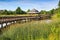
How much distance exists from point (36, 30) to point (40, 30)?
8.2 inches

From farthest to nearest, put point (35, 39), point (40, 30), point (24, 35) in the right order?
1. point (40, 30)
2. point (24, 35)
3. point (35, 39)

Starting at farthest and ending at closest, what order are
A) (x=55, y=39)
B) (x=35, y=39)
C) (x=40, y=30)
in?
(x=40, y=30) → (x=35, y=39) → (x=55, y=39)

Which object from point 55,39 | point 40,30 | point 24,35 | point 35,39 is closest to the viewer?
point 55,39

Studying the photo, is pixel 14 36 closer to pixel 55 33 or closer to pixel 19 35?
pixel 19 35

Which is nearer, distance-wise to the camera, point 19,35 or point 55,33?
point 55,33

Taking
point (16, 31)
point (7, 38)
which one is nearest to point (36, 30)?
point (16, 31)

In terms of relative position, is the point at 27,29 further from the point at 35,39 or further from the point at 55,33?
the point at 55,33

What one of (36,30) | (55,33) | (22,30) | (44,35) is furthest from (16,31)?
(55,33)

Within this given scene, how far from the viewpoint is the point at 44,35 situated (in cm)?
948

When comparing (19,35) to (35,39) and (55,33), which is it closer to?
(35,39)

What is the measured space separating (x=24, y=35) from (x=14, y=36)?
0.43m

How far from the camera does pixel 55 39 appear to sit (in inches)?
318

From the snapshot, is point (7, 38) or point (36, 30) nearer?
point (7, 38)

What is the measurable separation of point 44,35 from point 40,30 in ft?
2.98
